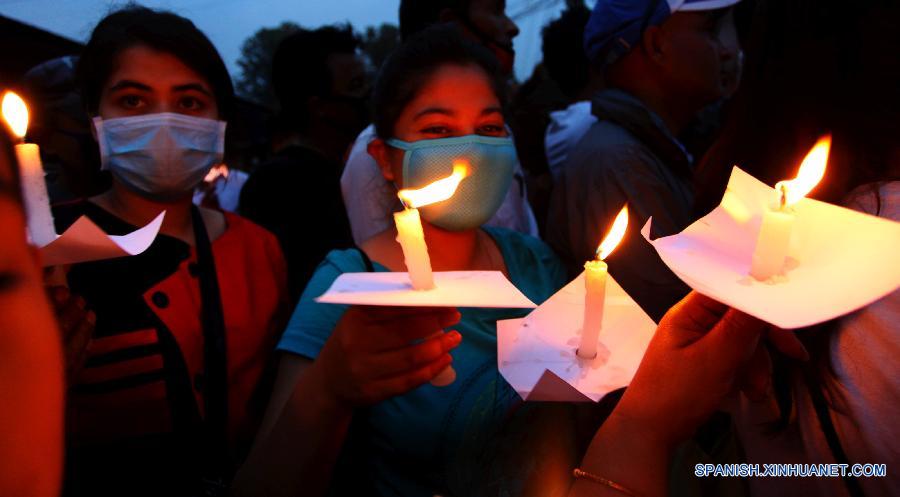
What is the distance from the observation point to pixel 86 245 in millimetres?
1089

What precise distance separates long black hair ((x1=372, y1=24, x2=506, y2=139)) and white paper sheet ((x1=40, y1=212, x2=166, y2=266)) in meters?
1.41

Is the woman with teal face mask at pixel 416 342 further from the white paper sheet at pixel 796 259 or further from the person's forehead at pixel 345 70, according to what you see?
the person's forehead at pixel 345 70

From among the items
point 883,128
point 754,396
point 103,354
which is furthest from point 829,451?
point 103,354

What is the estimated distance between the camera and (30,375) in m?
0.62

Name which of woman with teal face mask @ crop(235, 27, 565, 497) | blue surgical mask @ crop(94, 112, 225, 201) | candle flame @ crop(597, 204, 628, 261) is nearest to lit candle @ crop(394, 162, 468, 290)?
woman with teal face mask @ crop(235, 27, 565, 497)

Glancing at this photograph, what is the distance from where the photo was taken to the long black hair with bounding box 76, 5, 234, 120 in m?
2.34

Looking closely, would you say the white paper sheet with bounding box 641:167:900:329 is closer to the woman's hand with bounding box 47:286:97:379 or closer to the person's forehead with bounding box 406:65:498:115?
the person's forehead with bounding box 406:65:498:115

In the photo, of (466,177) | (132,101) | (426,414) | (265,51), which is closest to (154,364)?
Answer: (426,414)

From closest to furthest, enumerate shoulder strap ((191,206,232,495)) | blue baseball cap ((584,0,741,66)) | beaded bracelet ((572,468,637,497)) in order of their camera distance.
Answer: beaded bracelet ((572,468,637,497)) < shoulder strap ((191,206,232,495)) < blue baseball cap ((584,0,741,66))

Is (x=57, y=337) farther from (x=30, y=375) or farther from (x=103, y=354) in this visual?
(x=103, y=354)

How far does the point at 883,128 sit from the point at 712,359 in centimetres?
83

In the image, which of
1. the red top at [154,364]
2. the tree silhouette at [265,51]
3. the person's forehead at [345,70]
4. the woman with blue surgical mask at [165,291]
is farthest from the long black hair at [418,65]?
the tree silhouette at [265,51]

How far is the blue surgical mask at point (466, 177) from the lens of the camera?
214 cm

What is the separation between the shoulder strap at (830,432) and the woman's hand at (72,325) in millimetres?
1951
